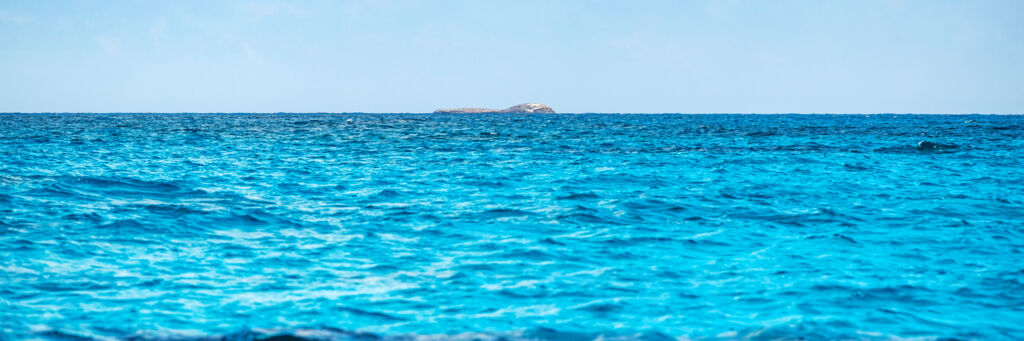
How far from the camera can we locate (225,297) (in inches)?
376

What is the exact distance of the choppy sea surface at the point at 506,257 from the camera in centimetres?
866

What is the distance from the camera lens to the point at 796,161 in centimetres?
3325

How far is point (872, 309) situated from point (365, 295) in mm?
6238

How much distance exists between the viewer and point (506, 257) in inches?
477

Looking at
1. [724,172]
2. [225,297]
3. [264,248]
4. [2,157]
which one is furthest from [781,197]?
[2,157]

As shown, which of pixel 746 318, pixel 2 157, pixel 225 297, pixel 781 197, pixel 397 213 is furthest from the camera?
pixel 2 157

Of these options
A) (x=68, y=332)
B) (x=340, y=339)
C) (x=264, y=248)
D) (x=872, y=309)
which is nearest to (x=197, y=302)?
(x=68, y=332)

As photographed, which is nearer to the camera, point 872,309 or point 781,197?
point 872,309

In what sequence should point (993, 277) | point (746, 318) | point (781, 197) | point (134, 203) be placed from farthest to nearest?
1. point (781, 197)
2. point (134, 203)
3. point (993, 277)
4. point (746, 318)

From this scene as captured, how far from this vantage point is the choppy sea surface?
866 cm

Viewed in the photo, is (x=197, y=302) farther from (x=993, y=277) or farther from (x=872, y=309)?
(x=993, y=277)

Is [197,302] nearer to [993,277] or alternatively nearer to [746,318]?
[746,318]

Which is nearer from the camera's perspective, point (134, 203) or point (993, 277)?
point (993, 277)

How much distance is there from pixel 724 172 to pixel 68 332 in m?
22.8
